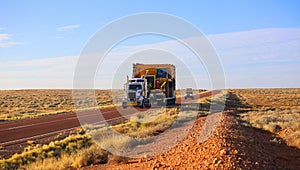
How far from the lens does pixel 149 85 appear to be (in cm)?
3322

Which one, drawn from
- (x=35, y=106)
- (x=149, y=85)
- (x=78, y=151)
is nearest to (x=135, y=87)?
(x=149, y=85)

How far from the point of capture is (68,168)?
10.6 m

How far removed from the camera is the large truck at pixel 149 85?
104 feet

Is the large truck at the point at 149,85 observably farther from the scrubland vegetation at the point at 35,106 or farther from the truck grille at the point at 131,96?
the scrubland vegetation at the point at 35,106

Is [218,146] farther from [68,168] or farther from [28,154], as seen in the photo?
[28,154]

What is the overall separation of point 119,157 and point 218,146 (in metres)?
3.22

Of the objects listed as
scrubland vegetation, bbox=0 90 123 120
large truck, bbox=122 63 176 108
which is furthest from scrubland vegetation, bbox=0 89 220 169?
scrubland vegetation, bbox=0 90 123 120

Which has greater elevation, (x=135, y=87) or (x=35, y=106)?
(x=135, y=87)

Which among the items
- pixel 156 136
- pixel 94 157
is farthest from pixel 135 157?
pixel 156 136

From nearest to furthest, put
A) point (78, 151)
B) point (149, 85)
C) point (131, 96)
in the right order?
point (78, 151)
point (131, 96)
point (149, 85)

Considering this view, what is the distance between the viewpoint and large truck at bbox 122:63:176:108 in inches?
1251

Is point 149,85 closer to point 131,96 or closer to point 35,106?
point 131,96

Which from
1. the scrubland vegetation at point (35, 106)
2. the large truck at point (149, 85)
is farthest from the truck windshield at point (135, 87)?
the scrubland vegetation at point (35, 106)

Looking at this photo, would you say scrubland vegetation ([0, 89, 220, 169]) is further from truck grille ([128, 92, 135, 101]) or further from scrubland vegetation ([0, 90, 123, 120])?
scrubland vegetation ([0, 90, 123, 120])
